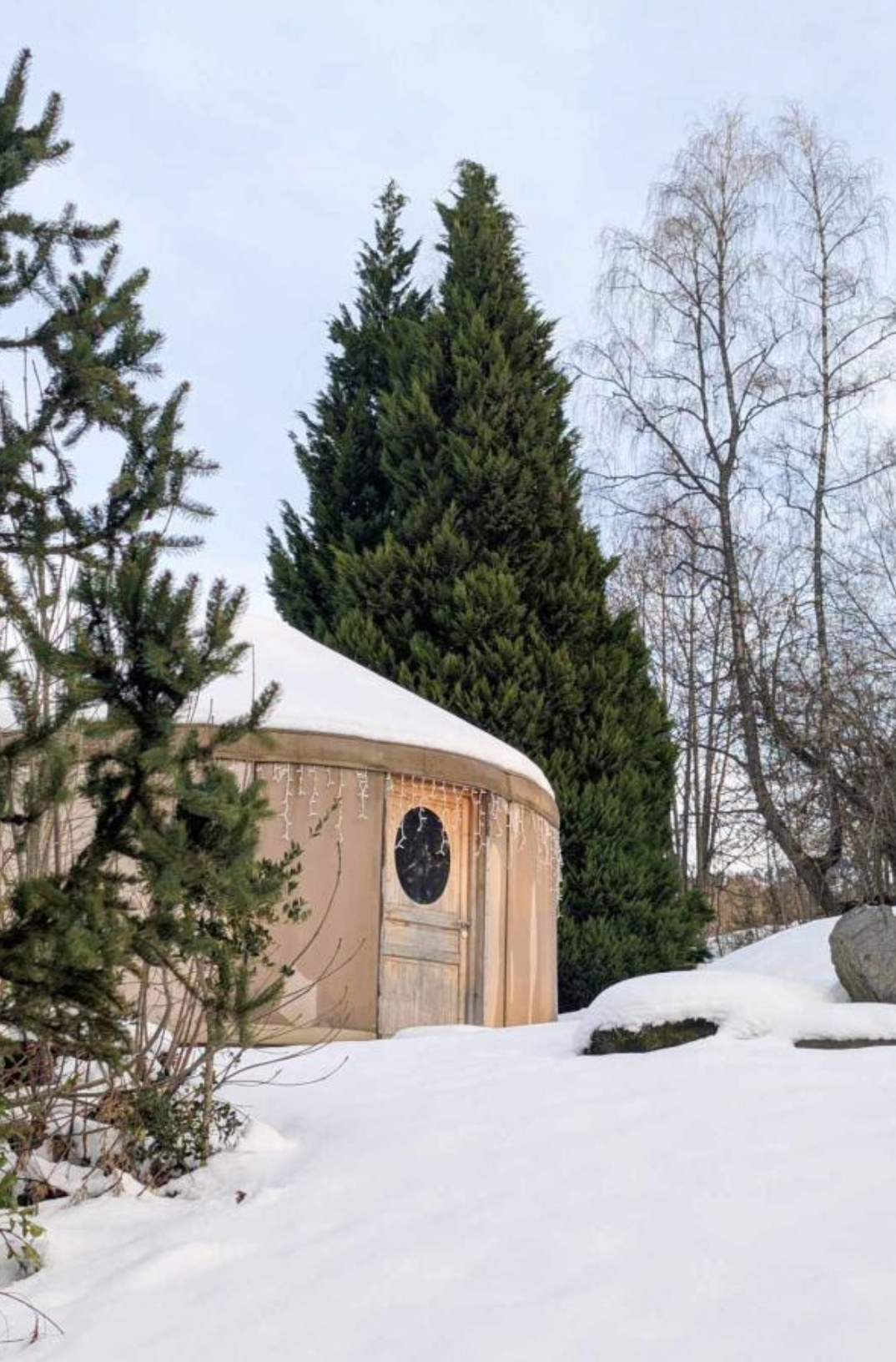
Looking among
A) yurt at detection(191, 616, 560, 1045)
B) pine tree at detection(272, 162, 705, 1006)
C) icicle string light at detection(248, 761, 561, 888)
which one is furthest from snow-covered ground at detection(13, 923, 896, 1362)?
pine tree at detection(272, 162, 705, 1006)

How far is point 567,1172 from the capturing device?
3.79 m

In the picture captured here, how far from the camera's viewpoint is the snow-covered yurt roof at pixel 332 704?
24.1 ft

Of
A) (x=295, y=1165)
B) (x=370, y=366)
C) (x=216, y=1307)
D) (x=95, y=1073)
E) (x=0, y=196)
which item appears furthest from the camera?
(x=370, y=366)

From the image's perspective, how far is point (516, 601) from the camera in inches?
484

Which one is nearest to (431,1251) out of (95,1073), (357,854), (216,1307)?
(216,1307)

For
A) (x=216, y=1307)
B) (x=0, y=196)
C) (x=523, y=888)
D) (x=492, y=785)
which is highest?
(x=0, y=196)

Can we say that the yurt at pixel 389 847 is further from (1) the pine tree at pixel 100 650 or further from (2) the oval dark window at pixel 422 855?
(1) the pine tree at pixel 100 650

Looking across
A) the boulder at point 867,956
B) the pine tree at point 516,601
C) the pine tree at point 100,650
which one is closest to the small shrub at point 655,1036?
the boulder at point 867,956

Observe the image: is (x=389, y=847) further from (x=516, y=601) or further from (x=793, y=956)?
(x=516, y=601)

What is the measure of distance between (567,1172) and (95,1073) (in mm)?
1813

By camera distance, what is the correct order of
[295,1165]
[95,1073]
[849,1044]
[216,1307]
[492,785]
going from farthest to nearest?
[492,785] → [849,1044] → [95,1073] → [295,1165] → [216,1307]

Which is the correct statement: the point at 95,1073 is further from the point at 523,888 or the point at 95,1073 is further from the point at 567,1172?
the point at 523,888

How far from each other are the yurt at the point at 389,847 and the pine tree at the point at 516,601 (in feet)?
9.81

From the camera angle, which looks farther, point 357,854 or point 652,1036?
point 357,854
